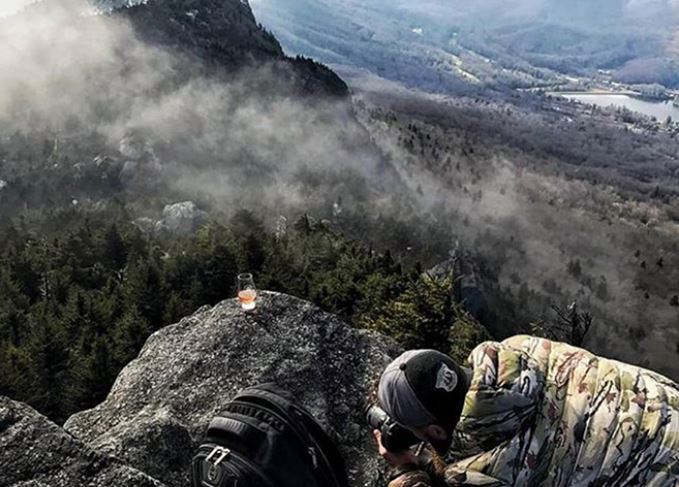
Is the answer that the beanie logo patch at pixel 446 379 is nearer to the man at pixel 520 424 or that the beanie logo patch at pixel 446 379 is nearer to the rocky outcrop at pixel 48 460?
the man at pixel 520 424

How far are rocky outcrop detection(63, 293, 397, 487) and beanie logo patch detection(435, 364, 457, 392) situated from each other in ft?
21.5

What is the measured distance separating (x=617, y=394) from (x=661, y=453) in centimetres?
39

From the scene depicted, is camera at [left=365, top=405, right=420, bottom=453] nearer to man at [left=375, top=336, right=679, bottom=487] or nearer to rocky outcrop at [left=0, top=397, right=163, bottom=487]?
man at [left=375, top=336, right=679, bottom=487]

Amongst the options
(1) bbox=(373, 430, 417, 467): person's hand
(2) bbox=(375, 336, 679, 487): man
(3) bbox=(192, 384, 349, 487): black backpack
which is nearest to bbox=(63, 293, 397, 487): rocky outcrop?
(1) bbox=(373, 430, 417, 467): person's hand

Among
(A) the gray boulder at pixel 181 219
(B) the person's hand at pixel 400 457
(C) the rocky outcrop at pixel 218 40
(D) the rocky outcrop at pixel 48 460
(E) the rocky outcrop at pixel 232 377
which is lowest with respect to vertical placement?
(A) the gray boulder at pixel 181 219

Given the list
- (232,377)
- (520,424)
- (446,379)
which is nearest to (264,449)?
Result: (446,379)

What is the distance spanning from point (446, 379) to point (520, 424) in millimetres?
476

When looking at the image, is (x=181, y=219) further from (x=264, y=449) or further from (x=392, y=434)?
(x=264, y=449)

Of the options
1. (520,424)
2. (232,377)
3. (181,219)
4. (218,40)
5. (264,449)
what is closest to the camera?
(264,449)

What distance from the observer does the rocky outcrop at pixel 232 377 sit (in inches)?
396

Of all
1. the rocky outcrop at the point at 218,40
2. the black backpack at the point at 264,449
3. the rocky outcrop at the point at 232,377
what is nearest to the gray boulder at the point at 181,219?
the rocky outcrop at the point at 218,40

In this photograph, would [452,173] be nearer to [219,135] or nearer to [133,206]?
[219,135]

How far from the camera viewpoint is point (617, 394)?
13.4 feet

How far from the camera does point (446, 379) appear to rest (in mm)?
3828
